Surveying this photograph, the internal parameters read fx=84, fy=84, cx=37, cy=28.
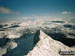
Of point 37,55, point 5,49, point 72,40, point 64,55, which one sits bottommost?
point 5,49

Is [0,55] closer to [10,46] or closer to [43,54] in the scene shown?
[10,46]

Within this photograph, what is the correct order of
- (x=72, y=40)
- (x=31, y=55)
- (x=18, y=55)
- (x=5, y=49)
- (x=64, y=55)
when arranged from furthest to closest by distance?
(x=5, y=49) < (x=18, y=55) < (x=72, y=40) < (x=64, y=55) < (x=31, y=55)

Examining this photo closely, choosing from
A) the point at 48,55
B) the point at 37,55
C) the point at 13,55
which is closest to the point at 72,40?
the point at 48,55

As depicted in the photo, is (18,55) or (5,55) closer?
(18,55)

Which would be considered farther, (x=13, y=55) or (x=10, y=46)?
(x=10, y=46)

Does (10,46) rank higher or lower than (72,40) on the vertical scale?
lower

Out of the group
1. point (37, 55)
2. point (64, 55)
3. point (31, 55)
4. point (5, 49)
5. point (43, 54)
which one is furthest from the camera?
point (5, 49)

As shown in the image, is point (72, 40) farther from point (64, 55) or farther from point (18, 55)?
point (18, 55)

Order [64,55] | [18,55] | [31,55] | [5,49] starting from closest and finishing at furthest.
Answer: [31,55], [64,55], [18,55], [5,49]

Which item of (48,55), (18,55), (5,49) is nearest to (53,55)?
(48,55)
